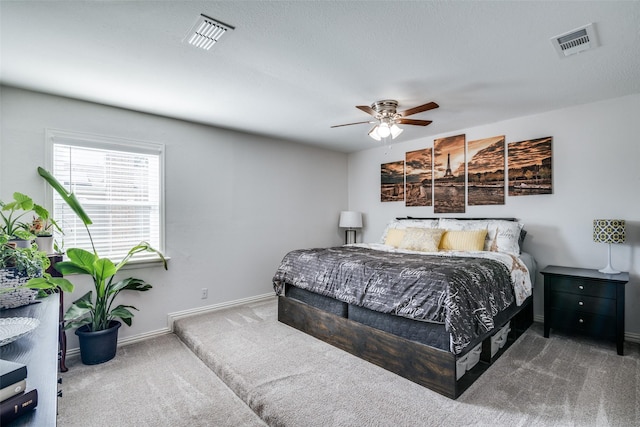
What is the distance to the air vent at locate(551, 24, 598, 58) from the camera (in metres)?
1.92

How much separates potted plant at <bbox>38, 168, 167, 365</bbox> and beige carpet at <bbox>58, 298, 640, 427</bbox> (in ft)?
0.52

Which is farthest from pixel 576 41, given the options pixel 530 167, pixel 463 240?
pixel 463 240

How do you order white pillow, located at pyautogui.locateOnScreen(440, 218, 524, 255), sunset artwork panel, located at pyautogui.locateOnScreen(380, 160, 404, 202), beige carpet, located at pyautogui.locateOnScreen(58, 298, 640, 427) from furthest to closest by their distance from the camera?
1. sunset artwork panel, located at pyautogui.locateOnScreen(380, 160, 404, 202)
2. white pillow, located at pyautogui.locateOnScreen(440, 218, 524, 255)
3. beige carpet, located at pyautogui.locateOnScreen(58, 298, 640, 427)

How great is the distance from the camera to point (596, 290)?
2793mm

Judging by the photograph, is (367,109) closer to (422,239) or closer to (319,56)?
(319,56)

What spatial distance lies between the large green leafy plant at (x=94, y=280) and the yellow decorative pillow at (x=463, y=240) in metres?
3.35

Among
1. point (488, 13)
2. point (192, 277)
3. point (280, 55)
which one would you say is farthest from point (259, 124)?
point (488, 13)

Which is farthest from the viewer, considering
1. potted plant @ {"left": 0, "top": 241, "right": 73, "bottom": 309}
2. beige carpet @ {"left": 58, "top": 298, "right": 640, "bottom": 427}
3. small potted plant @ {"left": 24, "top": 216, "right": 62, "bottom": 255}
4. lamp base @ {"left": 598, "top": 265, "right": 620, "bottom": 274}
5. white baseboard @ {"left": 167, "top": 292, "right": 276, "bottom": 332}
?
white baseboard @ {"left": 167, "top": 292, "right": 276, "bottom": 332}

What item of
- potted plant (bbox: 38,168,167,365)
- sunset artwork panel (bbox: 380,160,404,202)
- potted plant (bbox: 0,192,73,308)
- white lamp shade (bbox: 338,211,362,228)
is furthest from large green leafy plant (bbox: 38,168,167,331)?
sunset artwork panel (bbox: 380,160,404,202)

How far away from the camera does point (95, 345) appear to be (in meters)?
2.69

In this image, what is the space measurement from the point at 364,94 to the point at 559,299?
2755 millimetres

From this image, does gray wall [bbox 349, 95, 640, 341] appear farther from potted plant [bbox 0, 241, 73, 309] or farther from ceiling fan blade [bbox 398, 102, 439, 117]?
potted plant [bbox 0, 241, 73, 309]

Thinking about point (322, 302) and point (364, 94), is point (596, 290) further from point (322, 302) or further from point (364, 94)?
point (364, 94)

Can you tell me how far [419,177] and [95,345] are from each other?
433 cm
